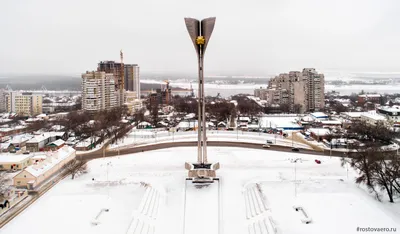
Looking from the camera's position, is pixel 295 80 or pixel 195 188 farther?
pixel 295 80

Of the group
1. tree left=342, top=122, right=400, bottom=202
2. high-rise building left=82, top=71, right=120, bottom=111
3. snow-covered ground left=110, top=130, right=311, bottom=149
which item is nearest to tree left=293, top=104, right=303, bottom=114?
snow-covered ground left=110, top=130, right=311, bottom=149

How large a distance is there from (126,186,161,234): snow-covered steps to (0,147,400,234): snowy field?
27mm

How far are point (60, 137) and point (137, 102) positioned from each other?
17001mm

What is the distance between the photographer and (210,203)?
10203 millimetres

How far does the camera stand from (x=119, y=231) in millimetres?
8289

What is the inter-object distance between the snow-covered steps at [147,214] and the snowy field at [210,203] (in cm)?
3

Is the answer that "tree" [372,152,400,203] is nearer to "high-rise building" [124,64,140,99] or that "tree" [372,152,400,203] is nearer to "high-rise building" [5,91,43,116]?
"high-rise building" [5,91,43,116]

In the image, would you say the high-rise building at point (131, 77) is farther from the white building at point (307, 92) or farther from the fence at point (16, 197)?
the fence at point (16, 197)

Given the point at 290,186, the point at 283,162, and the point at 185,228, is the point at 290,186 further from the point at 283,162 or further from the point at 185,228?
the point at 185,228

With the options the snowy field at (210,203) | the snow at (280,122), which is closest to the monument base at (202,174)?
the snowy field at (210,203)

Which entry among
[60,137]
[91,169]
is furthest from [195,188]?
[60,137]

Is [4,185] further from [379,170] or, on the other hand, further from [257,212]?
[379,170]

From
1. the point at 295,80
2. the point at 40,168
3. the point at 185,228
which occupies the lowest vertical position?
the point at 185,228

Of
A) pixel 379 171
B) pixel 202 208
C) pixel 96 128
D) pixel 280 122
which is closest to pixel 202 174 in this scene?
pixel 202 208
